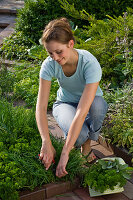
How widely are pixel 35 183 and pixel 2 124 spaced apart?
684 millimetres

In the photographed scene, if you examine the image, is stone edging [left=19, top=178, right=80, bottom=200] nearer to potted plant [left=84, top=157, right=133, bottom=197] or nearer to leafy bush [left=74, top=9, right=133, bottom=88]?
potted plant [left=84, top=157, right=133, bottom=197]

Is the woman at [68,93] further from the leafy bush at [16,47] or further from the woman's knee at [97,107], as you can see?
→ the leafy bush at [16,47]

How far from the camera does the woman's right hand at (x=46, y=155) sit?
2.51 metres

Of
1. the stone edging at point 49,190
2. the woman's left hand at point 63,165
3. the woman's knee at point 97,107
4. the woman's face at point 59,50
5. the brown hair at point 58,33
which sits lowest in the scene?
the stone edging at point 49,190

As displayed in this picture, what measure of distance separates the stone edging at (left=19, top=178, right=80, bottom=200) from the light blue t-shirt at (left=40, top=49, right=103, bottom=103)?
0.83 metres

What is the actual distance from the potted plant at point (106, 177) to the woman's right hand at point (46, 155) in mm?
317

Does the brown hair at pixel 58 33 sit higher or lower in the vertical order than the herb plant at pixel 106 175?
higher

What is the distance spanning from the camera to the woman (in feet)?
8.29

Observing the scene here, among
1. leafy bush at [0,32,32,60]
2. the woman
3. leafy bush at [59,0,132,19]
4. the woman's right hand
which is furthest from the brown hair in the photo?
leafy bush at [59,0,132,19]

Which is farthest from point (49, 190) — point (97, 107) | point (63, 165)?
point (97, 107)

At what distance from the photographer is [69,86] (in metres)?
2.96

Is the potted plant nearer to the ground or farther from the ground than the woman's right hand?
nearer to the ground

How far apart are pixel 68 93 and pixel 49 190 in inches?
37.8

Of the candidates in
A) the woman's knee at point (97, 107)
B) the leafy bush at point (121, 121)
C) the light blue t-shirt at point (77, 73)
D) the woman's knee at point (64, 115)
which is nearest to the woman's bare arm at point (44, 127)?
the light blue t-shirt at point (77, 73)
